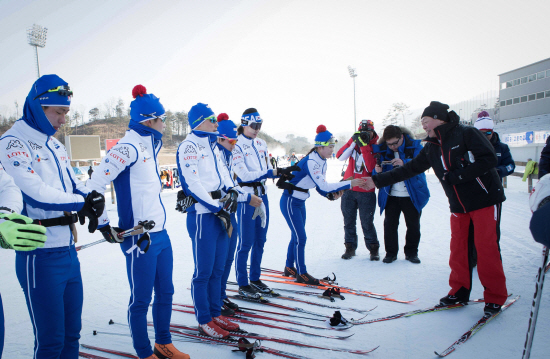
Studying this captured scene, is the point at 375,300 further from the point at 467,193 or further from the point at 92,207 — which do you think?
the point at 92,207

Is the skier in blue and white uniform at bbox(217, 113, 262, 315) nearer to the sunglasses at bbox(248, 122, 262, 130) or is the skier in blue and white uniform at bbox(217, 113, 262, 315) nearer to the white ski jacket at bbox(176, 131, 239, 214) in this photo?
the white ski jacket at bbox(176, 131, 239, 214)

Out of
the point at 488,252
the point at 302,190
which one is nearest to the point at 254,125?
the point at 302,190

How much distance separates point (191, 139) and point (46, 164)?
1.33 m

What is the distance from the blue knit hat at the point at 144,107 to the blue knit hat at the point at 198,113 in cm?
60

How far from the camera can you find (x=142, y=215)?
2627 mm

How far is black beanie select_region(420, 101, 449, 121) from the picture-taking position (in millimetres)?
3840

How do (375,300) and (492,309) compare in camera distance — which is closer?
(492,309)

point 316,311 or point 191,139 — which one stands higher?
point 191,139

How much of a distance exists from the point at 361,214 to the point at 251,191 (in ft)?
7.96

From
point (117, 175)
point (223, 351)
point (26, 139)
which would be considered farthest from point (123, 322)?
point (26, 139)

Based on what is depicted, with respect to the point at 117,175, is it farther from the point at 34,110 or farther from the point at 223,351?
the point at 223,351

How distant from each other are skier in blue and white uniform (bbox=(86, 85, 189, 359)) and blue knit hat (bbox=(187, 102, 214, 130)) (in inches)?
23.5

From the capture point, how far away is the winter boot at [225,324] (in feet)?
11.1

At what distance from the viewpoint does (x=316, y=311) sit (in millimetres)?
3859
